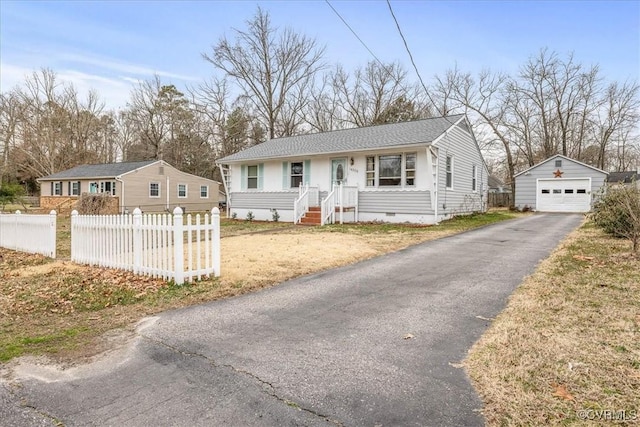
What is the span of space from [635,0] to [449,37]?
4861mm

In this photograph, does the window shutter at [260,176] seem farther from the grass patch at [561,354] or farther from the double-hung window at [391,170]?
the grass patch at [561,354]

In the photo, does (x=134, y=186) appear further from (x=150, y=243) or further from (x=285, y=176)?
(x=150, y=243)

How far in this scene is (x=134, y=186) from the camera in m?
27.8

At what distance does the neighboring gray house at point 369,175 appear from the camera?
49.2 ft

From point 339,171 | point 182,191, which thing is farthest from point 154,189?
point 339,171

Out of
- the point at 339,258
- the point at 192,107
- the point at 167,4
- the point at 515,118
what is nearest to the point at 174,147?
the point at 192,107

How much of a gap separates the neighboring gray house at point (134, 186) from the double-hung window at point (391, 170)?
19.2m

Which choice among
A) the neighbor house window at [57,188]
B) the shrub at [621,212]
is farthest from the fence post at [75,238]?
the neighbor house window at [57,188]

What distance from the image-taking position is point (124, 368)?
3.01 meters

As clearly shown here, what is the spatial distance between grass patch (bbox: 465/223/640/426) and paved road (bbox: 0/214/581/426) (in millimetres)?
187

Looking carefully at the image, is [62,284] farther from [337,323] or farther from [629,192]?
[629,192]

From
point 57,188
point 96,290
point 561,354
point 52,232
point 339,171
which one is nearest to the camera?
point 561,354

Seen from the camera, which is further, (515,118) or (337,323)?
(515,118)

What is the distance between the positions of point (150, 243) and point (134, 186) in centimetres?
2461
